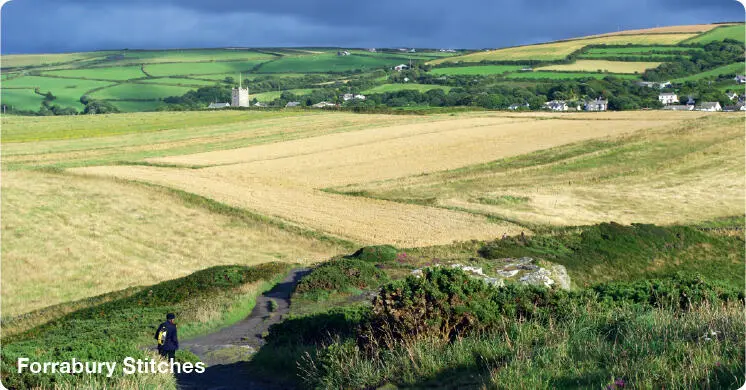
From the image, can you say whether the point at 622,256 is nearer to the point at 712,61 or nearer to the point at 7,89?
the point at 712,61

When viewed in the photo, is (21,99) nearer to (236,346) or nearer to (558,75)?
(558,75)

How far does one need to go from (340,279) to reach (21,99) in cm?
14469

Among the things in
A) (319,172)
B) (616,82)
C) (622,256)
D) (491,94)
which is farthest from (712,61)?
(622,256)

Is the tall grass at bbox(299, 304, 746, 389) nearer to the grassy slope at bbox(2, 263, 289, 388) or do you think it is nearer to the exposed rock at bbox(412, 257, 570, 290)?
the grassy slope at bbox(2, 263, 289, 388)

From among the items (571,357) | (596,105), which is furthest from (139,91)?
(571,357)

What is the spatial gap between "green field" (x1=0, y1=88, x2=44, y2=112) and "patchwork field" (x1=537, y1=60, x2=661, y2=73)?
109345mm

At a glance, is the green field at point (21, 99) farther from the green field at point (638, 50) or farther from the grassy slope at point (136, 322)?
the grassy slope at point (136, 322)

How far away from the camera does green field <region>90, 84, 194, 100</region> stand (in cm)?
16014

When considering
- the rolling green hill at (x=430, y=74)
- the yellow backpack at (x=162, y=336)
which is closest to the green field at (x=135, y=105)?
the rolling green hill at (x=430, y=74)

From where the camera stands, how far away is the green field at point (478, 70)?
7056 inches

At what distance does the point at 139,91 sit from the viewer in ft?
554

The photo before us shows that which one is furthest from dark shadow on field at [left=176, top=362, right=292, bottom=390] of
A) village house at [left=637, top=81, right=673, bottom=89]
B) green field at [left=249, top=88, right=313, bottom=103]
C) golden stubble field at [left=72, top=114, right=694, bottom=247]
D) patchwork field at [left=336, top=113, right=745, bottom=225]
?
green field at [left=249, top=88, right=313, bottom=103]

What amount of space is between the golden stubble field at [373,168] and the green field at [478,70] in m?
78.1

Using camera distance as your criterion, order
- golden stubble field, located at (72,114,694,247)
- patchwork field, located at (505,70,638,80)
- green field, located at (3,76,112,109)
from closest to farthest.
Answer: golden stubble field, located at (72,114,694,247), green field, located at (3,76,112,109), patchwork field, located at (505,70,638,80)
